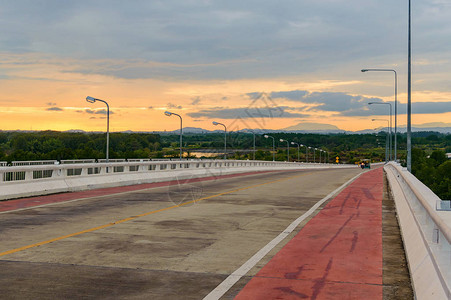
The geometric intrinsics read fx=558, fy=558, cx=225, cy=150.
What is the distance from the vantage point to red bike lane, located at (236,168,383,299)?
7020 millimetres

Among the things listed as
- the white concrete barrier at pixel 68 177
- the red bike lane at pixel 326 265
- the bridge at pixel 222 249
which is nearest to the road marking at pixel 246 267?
the bridge at pixel 222 249

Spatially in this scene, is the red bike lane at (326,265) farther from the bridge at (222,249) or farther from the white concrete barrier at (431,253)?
the white concrete barrier at (431,253)

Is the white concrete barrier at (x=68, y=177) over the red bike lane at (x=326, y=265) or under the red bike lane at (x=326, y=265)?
over

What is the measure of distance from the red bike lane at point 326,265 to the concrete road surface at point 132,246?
0.99 feet

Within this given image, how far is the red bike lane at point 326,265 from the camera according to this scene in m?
7.02

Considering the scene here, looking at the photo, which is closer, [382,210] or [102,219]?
[102,219]

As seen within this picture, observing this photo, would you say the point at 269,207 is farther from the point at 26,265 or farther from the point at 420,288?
the point at 420,288

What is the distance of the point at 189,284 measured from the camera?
7328mm

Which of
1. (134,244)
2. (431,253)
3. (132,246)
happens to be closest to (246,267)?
(132,246)

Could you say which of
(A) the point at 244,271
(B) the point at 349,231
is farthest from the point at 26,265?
(B) the point at 349,231

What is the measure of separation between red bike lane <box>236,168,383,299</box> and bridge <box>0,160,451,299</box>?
0.02 meters

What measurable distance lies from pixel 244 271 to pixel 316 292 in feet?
4.64

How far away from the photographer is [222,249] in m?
9.80

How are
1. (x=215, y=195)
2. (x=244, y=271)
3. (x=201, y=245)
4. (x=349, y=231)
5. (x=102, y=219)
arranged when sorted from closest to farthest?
1. (x=244, y=271)
2. (x=201, y=245)
3. (x=349, y=231)
4. (x=102, y=219)
5. (x=215, y=195)
